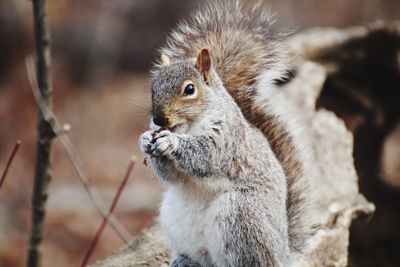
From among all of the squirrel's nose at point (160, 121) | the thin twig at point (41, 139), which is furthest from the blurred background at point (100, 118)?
the thin twig at point (41, 139)

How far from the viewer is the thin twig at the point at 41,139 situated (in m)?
2.42

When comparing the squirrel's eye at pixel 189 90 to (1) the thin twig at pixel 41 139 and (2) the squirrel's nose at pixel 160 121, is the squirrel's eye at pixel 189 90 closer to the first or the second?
(2) the squirrel's nose at pixel 160 121

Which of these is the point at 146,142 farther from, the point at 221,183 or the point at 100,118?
the point at 100,118

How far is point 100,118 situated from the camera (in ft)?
21.9

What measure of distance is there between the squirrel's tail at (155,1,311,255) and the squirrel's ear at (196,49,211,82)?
0.96 ft

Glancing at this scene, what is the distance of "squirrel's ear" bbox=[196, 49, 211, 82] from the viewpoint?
284cm

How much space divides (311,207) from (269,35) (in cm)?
72

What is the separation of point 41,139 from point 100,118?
4.22m

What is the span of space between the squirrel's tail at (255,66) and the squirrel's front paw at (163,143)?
49 centimetres

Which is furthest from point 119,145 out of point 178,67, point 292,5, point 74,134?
point 178,67

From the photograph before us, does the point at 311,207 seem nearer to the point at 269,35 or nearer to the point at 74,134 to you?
the point at 269,35

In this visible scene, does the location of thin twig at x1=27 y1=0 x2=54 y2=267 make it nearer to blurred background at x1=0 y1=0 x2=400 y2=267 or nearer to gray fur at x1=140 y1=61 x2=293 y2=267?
gray fur at x1=140 y1=61 x2=293 y2=267

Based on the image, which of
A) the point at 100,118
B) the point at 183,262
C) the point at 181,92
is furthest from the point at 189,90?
the point at 100,118

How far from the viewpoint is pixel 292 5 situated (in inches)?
292
